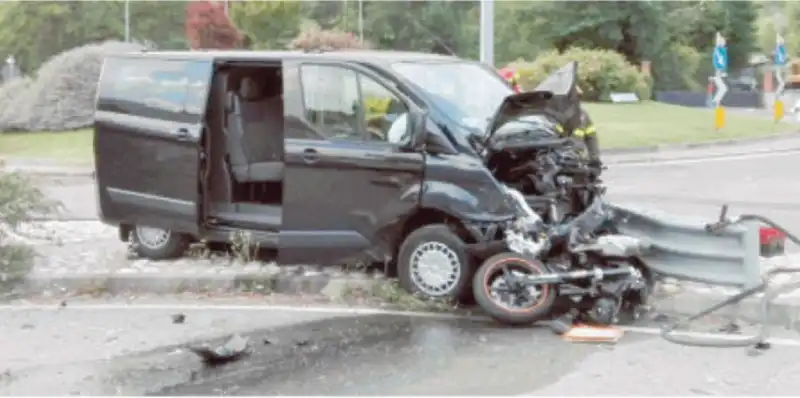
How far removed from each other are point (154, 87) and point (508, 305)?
140 inches

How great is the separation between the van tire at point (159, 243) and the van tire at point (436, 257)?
7.72ft

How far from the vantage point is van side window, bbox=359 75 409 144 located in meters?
7.62

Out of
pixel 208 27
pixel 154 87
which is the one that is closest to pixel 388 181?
pixel 154 87

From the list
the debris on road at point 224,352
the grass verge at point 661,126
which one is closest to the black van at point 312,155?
the debris on road at point 224,352

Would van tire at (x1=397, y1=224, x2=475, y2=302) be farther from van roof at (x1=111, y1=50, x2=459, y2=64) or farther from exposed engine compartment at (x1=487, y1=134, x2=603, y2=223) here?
van roof at (x1=111, y1=50, x2=459, y2=64)

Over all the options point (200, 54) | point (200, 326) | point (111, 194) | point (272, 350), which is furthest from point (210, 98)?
point (272, 350)

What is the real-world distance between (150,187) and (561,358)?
4025 mm

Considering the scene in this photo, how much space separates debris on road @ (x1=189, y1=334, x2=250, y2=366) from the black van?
5.15ft

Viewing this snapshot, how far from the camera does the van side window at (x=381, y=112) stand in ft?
25.0

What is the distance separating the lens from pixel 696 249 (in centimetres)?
709

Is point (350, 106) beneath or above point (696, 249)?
above

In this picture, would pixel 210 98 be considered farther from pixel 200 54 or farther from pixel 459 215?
pixel 459 215

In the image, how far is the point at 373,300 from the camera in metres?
7.73

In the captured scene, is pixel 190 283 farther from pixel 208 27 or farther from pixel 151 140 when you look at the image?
pixel 208 27
